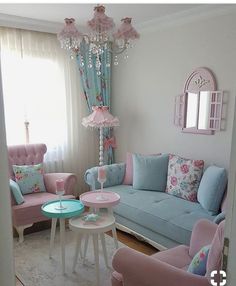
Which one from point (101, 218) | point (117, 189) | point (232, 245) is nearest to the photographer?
point (232, 245)

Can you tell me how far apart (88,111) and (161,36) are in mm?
1537

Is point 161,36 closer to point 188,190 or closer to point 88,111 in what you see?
point 88,111

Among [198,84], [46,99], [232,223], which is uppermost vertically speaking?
[198,84]

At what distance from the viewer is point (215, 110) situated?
319 cm

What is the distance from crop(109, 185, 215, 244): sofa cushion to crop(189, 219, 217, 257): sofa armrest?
16.2 inches

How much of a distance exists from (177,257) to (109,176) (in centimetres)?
182

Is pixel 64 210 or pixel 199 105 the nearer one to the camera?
pixel 64 210

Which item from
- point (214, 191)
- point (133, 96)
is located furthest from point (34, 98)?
point (214, 191)

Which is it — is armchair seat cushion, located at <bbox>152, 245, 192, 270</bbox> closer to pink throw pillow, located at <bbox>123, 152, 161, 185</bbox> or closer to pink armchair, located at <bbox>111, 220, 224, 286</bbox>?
pink armchair, located at <bbox>111, 220, 224, 286</bbox>

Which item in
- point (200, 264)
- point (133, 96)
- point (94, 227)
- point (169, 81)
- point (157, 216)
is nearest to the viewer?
point (200, 264)

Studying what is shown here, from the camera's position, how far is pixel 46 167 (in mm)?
4133

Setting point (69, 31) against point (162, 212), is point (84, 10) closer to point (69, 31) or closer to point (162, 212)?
point (69, 31)

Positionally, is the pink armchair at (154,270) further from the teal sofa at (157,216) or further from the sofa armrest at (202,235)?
the teal sofa at (157,216)

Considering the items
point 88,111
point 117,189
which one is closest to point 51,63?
point 88,111
